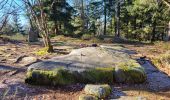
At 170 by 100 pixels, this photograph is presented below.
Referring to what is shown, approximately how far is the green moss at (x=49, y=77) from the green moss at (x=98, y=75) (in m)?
0.38

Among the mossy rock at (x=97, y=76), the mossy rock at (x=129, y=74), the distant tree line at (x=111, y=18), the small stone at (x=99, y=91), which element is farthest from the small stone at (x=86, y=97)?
the distant tree line at (x=111, y=18)

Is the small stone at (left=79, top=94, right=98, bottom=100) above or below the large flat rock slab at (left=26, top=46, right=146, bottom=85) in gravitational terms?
below

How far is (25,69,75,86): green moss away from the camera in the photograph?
24.7 ft

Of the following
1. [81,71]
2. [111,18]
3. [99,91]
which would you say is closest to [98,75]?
[81,71]

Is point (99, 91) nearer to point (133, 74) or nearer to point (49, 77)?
point (49, 77)

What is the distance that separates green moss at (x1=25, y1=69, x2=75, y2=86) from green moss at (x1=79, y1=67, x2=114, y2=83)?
1.24ft

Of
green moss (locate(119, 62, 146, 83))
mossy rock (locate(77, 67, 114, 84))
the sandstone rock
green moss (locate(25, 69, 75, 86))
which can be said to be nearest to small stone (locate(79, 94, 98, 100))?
green moss (locate(25, 69, 75, 86))

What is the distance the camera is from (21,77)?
8.21m

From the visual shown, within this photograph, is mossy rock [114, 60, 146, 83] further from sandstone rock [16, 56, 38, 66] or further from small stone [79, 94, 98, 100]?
sandstone rock [16, 56, 38, 66]

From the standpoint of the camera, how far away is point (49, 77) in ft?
24.8

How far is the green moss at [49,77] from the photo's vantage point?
754cm

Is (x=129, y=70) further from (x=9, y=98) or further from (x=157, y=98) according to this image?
(x=9, y=98)

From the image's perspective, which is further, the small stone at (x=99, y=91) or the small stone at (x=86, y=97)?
the small stone at (x=99, y=91)

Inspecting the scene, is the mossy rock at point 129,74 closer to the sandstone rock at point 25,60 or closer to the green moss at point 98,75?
the green moss at point 98,75
